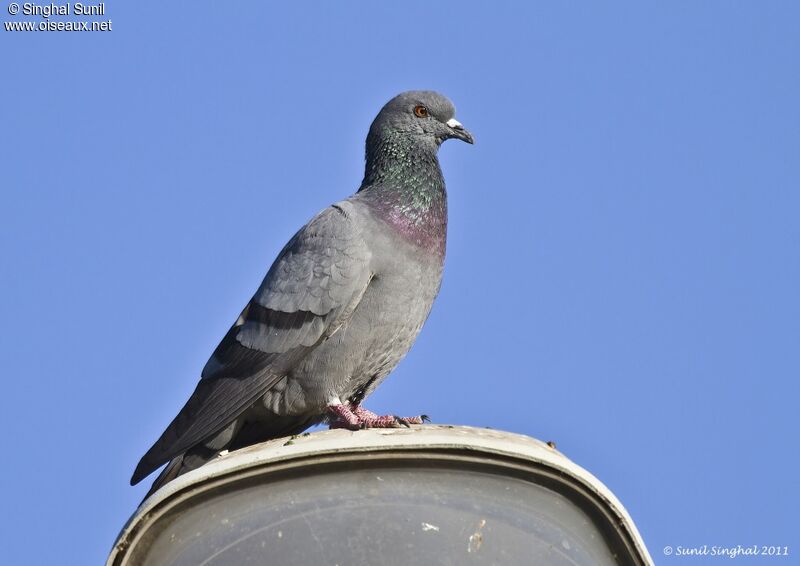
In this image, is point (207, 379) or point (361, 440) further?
point (207, 379)

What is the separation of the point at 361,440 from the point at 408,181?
4.44 metres

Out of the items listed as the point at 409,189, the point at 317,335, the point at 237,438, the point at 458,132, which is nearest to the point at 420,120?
the point at 458,132

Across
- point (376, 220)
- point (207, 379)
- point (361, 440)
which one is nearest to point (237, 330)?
point (207, 379)

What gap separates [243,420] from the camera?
28.3ft

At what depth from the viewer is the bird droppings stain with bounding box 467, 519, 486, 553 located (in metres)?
4.60

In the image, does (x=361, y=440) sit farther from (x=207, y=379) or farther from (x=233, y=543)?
(x=207, y=379)

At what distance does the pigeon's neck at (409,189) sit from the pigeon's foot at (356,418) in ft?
4.16

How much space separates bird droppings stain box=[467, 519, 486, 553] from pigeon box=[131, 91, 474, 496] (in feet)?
11.0

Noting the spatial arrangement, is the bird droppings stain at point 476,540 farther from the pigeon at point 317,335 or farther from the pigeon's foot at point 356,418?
the pigeon at point 317,335

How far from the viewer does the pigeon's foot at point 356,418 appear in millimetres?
7480

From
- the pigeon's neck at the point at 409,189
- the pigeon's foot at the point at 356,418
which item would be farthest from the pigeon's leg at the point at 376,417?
the pigeon's neck at the point at 409,189

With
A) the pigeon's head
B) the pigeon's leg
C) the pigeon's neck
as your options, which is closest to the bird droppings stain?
the pigeon's leg

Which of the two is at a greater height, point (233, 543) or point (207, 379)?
point (207, 379)

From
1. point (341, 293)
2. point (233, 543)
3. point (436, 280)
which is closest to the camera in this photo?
point (233, 543)
